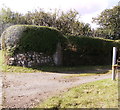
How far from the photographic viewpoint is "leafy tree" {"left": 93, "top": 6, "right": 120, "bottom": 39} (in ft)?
74.3

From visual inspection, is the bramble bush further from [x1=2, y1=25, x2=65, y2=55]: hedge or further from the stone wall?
the stone wall

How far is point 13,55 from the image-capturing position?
8820 millimetres

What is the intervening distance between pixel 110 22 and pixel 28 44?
1913 centimetres

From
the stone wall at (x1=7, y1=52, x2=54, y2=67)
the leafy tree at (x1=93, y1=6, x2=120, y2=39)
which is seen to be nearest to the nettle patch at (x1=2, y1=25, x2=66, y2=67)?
the stone wall at (x1=7, y1=52, x2=54, y2=67)

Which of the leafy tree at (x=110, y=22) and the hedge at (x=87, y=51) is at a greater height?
the leafy tree at (x=110, y=22)

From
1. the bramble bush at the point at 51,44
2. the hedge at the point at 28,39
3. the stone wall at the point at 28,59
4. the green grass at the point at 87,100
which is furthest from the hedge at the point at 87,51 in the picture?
the green grass at the point at 87,100

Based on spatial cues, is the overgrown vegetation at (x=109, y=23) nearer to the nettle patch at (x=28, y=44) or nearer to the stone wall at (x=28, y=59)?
the nettle patch at (x=28, y=44)

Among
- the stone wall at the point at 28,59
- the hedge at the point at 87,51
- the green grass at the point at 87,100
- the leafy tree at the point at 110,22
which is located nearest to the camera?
the green grass at the point at 87,100

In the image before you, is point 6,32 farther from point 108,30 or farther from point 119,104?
point 108,30

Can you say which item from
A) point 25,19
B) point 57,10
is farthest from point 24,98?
point 25,19

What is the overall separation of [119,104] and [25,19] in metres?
19.7

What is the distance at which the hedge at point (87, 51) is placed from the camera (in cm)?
1046

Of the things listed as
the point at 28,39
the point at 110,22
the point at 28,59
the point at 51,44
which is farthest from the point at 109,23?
the point at 28,59

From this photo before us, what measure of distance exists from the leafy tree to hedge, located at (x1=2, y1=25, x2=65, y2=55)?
1667 centimetres
